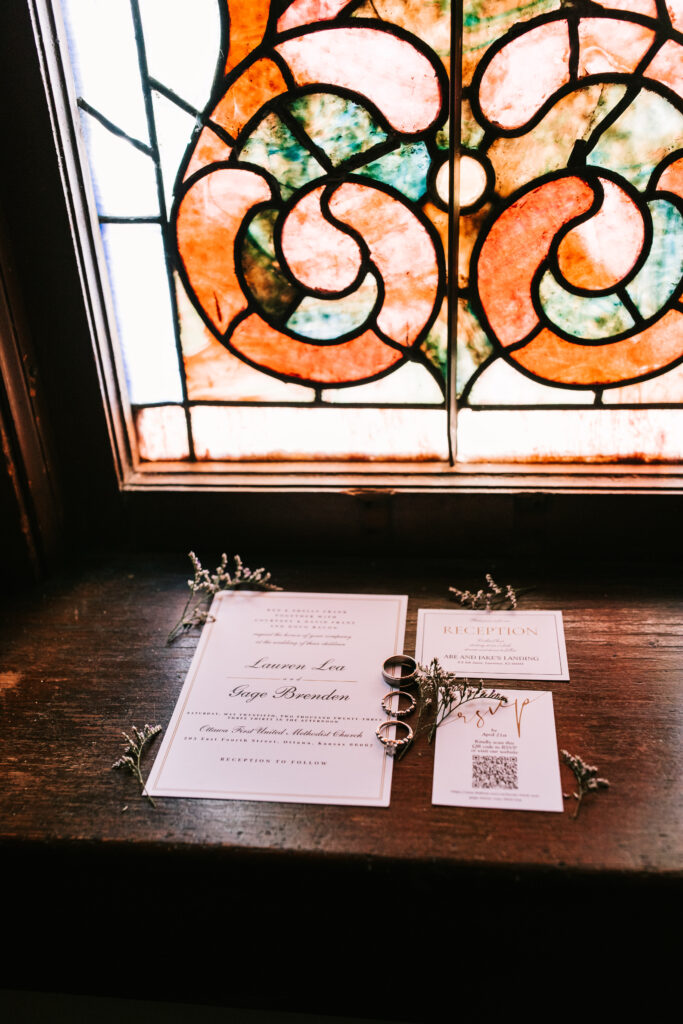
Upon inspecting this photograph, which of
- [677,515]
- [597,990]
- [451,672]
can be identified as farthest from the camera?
[677,515]

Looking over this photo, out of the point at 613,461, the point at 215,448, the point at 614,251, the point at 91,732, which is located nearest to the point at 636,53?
the point at 614,251

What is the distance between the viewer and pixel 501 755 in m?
0.91

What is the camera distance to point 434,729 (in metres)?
0.95

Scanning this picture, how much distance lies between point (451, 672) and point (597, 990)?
0.41m

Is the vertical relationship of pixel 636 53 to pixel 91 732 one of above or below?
above

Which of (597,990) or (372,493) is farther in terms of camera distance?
(372,493)

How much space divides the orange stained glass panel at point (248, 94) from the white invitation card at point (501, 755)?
0.87 metres

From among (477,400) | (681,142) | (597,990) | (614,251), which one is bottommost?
(597,990)

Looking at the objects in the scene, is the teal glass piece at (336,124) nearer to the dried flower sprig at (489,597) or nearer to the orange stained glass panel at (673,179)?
the orange stained glass panel at (673,179)

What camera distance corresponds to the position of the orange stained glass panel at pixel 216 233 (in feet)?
3.69

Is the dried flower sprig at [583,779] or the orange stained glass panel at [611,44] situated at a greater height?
the orange stained glass panel at [611,44]

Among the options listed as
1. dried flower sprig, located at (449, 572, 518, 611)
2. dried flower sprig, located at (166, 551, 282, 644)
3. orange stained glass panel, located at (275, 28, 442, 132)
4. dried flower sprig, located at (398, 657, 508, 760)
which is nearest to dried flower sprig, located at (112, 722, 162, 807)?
dried flower sprig, located at (166, 551, 282, 644)

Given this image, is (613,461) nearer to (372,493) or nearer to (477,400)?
(477,400)

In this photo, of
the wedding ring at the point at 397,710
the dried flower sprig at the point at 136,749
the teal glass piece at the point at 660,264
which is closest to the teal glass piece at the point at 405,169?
the teal glass piece at the point at 660,264
